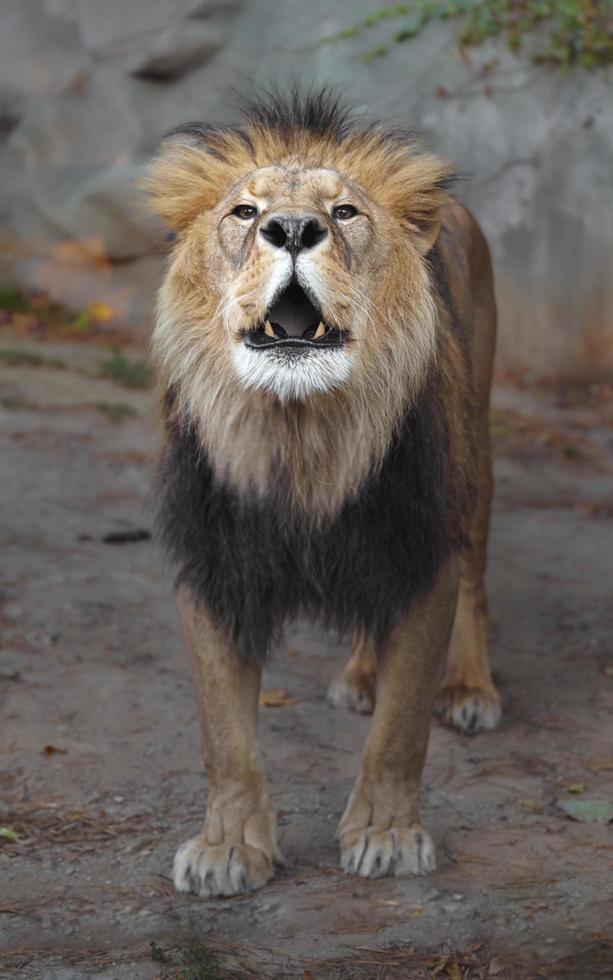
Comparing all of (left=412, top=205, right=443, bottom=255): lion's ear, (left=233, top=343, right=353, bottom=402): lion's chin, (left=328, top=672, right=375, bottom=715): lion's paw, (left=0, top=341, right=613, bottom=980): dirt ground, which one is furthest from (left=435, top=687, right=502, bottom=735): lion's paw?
(left=233, top=343, right=353, bottom=402): lion's chin

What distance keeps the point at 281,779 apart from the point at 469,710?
0.72 meters

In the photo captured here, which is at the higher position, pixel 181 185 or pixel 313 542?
pixel 181 185

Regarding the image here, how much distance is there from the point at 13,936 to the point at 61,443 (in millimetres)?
4435

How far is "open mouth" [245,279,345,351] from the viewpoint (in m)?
2.87

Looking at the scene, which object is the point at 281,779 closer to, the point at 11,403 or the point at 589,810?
the point at 589,810

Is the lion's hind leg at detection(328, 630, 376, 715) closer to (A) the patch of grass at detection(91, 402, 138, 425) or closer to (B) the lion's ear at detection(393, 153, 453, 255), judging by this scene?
(B) the lion's ear at detection(393, 153, 453, 255)

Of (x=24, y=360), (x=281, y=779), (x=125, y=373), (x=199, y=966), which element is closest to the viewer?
(x=199, y=966)

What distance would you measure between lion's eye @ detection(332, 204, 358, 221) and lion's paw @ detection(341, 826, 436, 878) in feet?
4.62

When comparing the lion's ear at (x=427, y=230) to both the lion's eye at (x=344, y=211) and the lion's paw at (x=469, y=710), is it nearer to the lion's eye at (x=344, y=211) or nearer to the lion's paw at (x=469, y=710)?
the lion's eye at (x=344, y=211)

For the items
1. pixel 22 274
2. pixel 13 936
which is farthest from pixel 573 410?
pixel 13 936

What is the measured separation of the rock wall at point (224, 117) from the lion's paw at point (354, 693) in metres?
4.73

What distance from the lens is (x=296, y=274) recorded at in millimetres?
2799

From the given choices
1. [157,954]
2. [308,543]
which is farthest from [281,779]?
[157,954]

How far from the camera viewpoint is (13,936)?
9.64ft
